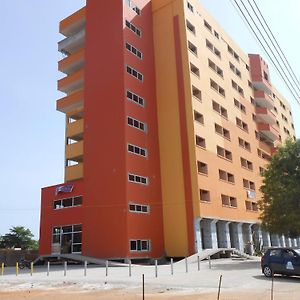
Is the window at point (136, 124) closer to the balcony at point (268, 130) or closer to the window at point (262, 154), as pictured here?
the window at point (262, 154)

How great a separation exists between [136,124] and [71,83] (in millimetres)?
12074

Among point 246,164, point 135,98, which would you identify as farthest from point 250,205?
point 135,98

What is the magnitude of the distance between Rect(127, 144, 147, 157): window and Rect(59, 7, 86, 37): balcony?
64.6 feet

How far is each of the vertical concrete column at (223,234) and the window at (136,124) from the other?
14.8 m

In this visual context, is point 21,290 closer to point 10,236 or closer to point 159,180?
point 159,180

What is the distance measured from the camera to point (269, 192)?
126 ft

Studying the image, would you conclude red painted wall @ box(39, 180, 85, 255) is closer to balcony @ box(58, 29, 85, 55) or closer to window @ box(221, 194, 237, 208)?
window @ box(221, 194, 237, 208)

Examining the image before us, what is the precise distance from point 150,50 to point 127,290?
124 ft

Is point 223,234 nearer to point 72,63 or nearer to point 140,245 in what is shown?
point 140,245

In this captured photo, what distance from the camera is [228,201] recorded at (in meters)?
51.9

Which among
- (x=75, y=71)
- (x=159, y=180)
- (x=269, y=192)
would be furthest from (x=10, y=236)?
(x=269, y=192)

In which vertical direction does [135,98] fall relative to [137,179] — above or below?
above

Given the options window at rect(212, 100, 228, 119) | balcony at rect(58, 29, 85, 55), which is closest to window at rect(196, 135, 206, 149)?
window at rect(212, 100, 228, 119)

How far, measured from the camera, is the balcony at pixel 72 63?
2030 inches
